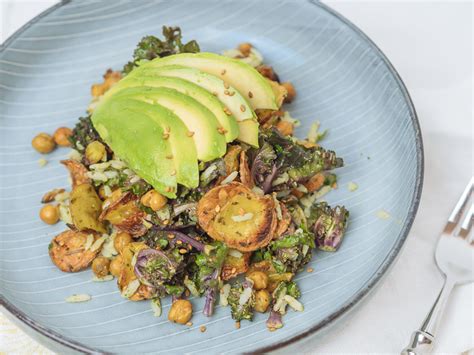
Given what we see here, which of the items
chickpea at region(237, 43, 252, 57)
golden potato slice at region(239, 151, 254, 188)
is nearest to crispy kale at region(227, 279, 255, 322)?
golden potato slice at region(239, 151, 254, 188)

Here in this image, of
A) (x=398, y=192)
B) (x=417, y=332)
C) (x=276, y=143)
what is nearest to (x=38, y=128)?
(x=276, y=143)

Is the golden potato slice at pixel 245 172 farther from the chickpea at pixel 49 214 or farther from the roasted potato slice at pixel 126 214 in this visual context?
the chickpea at pixel 49 214

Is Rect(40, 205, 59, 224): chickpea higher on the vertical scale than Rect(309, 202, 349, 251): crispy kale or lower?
lower

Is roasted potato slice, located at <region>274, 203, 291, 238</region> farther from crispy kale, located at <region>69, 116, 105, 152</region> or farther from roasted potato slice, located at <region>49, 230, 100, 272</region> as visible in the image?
crispy kale, located at <region>69, 116, 105, 152</region>

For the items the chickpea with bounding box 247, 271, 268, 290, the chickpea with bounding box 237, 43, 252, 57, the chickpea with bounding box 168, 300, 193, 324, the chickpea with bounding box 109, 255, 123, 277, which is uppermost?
the chickpea with bounding box 237, 43, 252, 57

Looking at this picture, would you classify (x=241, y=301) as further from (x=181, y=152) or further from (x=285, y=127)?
(x=285, y=127)

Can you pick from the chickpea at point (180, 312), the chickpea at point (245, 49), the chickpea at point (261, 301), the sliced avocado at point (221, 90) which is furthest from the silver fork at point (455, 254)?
the chickpea at point (245, 49)
